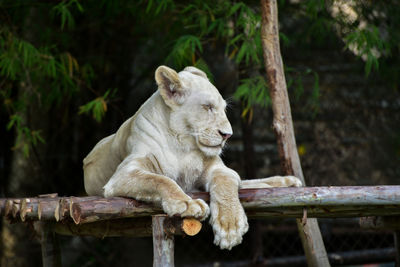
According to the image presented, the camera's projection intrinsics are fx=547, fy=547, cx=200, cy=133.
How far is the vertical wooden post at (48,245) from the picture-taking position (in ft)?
11.3

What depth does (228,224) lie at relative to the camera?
7.71ft

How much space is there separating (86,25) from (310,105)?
2364mm

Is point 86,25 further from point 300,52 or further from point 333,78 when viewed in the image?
point 333,78

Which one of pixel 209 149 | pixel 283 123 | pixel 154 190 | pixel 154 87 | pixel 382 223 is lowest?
pixel 382 223

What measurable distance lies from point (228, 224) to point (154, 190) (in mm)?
362

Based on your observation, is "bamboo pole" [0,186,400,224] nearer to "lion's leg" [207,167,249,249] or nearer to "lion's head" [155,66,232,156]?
"lion's leg" [207,167,249,249]

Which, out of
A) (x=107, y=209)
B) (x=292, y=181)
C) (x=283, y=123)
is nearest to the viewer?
(x=107, y=209)

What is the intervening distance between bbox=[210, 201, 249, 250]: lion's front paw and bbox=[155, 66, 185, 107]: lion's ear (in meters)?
0.71

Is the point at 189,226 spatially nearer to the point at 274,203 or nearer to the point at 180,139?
the point at 274,203

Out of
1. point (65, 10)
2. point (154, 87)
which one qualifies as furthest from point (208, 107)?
point (154, 87)

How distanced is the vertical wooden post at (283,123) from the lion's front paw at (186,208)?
3.76 ft

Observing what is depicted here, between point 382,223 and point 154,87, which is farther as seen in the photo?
point 154,87

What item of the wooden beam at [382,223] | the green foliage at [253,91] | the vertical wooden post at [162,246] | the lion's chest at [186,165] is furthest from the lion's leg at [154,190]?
the green foliage at [253,91]

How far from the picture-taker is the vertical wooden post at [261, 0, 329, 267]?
3.27 metres
